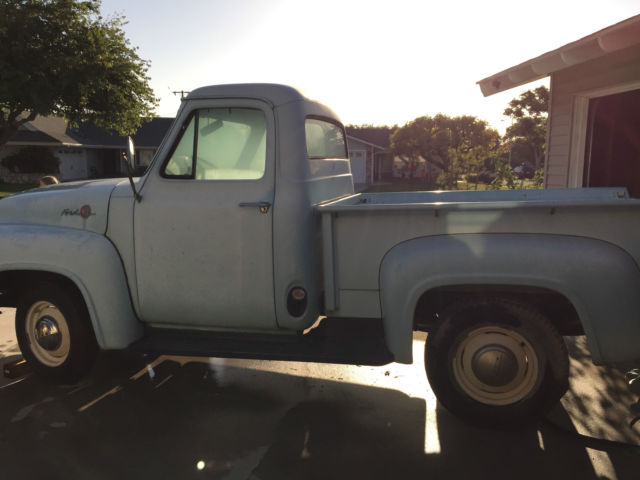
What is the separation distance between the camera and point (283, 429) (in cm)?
321

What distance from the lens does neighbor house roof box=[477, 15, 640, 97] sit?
5.25 meters

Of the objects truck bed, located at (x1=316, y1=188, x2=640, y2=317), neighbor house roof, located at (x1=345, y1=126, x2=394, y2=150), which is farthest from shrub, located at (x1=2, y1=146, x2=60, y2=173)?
truck bed, located at (x1=316, y1=188, x2=640, y2=317)

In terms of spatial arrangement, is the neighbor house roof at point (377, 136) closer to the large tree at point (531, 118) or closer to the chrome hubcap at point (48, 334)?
the large tree at point (531, 118)

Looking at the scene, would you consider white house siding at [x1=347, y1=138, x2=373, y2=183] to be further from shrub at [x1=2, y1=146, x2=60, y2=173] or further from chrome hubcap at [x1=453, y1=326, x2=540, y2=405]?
chrome hubcap at [x1=453, y1=326, x2=540, y2=405]

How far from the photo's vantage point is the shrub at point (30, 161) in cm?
3023

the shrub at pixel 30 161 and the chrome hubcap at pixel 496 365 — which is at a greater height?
the shrub at pixel 30 161

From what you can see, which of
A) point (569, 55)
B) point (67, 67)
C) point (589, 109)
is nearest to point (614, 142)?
point (589, 109)

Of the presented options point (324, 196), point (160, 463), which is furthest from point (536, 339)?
point (160, 463)

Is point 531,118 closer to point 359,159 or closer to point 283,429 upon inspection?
point 359,159

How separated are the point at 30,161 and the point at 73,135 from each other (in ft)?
14.2

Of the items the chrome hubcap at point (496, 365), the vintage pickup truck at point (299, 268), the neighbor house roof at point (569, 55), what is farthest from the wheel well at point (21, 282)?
the neighbor house roof at point (569, 55)

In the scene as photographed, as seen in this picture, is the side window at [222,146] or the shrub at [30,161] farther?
the shrub at [30,161]

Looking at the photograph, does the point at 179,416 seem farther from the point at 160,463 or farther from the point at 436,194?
the point at 436,194

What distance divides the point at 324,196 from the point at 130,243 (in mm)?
1403
